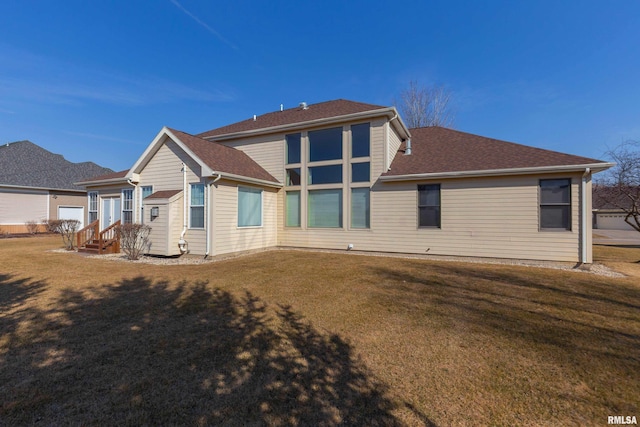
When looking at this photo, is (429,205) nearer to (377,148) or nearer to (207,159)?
(377,148)

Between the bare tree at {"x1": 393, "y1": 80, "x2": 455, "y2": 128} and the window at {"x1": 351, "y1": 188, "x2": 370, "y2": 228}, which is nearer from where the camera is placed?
the window at {"x1": 351, "y1": 188, "x2": 370, "y2": 228}

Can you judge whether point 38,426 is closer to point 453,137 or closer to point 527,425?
point 527,425

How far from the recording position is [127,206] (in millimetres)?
11992

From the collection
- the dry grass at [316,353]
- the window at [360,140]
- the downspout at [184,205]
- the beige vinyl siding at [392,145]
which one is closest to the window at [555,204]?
the dry grass at [316,353]

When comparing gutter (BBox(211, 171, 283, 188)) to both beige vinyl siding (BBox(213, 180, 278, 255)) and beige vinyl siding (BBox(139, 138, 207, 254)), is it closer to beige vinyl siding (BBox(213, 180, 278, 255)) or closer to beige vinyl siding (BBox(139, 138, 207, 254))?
beige vinyl siding (BBox(213, 180, 278, 255))

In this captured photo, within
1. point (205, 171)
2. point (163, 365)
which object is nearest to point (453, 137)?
point (205, 171)

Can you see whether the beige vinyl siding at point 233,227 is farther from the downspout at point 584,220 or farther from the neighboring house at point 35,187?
the neighboring house at point 35,187

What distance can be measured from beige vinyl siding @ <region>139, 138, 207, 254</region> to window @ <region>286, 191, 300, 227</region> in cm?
393

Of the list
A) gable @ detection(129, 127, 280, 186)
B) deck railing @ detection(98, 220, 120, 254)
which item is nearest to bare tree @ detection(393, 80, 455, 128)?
gable @ detection(129, 127, 280, 186)

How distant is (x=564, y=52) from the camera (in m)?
13.4

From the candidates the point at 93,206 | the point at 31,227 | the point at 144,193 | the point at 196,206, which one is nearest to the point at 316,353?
the point at 196,206

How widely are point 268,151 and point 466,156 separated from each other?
8.46 metres

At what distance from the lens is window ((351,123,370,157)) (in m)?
11.2

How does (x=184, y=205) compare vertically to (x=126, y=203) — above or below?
below
